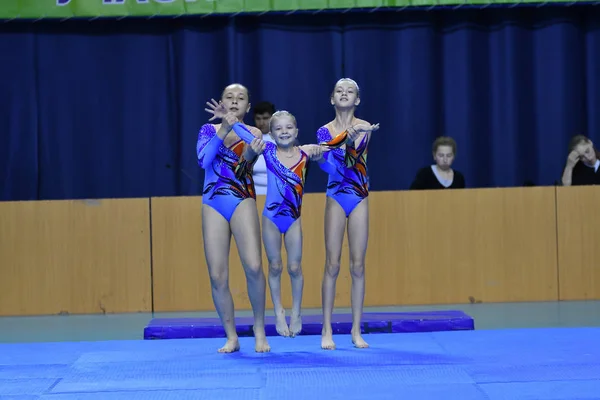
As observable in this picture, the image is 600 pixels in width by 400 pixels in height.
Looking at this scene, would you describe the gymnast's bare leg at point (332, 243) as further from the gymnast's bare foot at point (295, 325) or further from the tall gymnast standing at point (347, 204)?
the gymnast's bare foot at point (295, 325)

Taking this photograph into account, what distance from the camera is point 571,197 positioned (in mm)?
8352

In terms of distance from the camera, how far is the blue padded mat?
14.0 feet

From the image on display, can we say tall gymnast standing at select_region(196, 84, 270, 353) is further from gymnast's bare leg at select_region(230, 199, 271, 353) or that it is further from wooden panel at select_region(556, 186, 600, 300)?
wooden panel at select_region(556, 186, 600, 300)

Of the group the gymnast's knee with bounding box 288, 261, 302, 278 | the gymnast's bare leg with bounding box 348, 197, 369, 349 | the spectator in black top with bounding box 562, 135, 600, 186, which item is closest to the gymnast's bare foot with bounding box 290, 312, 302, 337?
the gymnast's knee with bounding box 288, 261, 302, 278

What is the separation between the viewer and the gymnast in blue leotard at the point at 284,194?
5.43 m

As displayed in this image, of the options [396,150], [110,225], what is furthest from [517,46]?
[110,225]

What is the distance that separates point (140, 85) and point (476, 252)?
448 centimetres

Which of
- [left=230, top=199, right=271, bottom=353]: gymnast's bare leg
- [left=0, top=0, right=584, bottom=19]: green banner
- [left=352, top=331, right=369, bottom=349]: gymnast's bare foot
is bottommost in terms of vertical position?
[left=352, top=331, right=369, bottom=349]: gymnast's bare foot

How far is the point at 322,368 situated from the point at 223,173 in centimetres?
137

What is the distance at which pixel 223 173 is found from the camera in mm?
5430

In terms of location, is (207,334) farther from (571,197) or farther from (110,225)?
(571,197)

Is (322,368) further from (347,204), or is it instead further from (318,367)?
(347,204)

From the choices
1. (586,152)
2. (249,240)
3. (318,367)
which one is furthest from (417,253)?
(318,367)

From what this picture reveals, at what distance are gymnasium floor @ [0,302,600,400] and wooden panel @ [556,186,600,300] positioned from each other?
5.08 feet
